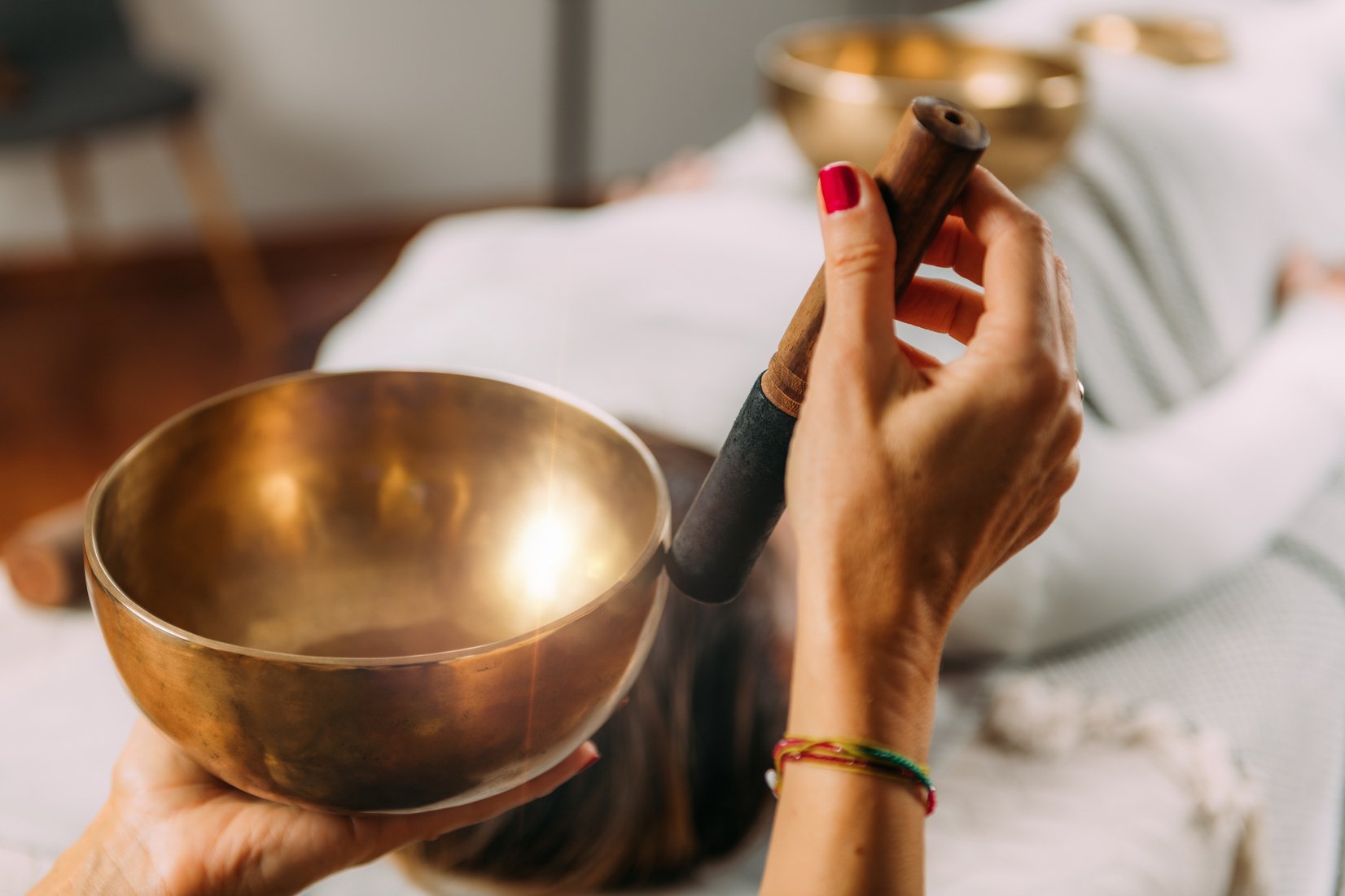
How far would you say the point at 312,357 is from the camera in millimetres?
1806

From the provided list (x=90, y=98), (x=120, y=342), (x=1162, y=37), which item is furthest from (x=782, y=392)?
(x=120, y=342)

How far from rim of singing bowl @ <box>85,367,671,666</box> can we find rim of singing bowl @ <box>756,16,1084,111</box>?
0.68 meters

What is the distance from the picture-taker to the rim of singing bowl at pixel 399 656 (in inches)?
14.8

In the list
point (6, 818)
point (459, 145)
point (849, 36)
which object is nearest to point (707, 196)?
point (849, 36)

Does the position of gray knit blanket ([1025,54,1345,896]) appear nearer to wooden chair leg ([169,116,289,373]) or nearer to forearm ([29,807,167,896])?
forearm ([29,807,167,896])

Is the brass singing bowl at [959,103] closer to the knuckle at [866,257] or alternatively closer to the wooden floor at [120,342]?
the knuckle at [866,257]

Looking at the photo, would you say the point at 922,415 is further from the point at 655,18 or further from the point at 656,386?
the point at 655,18

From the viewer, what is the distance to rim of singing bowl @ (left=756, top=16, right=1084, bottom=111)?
1122 mm

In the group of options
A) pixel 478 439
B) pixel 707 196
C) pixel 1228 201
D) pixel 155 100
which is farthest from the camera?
pixel 155 100

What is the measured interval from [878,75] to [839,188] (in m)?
1.24

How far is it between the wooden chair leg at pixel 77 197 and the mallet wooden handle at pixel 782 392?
2446 millimetres

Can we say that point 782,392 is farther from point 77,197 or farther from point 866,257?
point 77,197

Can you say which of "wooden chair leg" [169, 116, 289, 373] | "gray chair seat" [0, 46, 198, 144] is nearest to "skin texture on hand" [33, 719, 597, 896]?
"gray chair seat" [0, 46, 198, 144]

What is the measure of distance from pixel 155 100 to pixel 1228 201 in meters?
1.85
